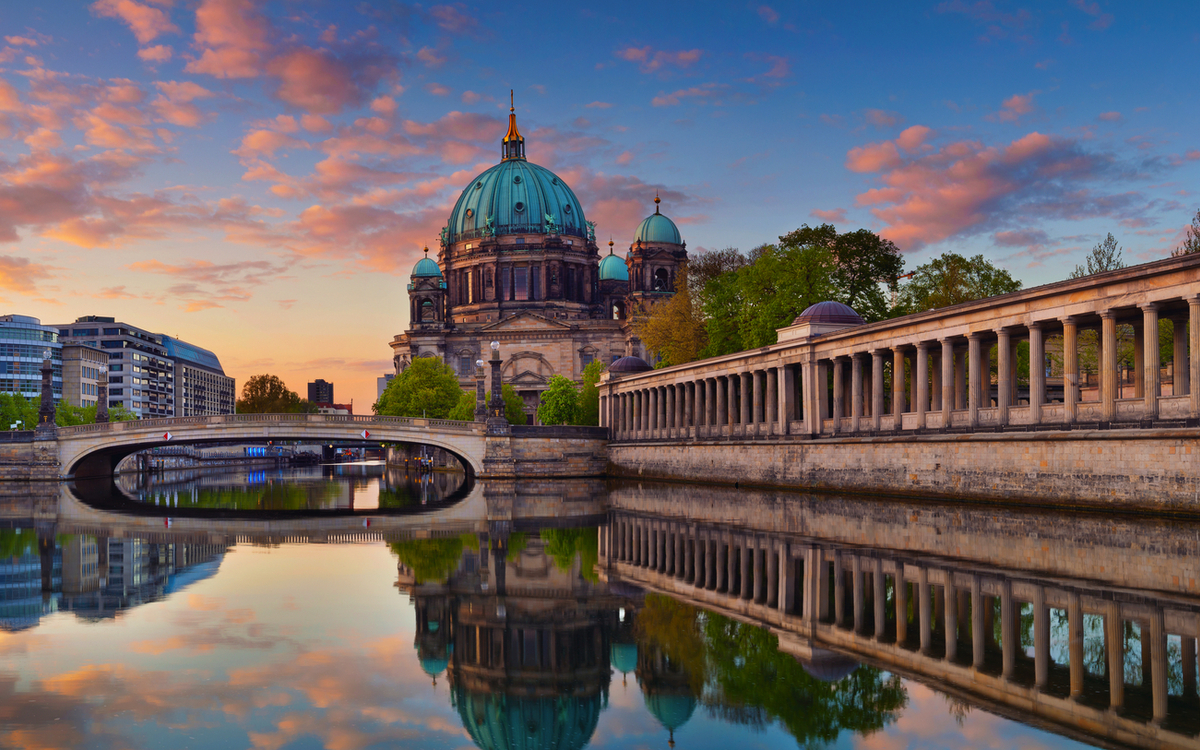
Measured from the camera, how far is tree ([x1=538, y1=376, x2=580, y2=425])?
98250 mm

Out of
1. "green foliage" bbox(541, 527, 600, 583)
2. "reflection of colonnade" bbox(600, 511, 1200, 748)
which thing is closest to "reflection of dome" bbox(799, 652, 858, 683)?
"reflection of colonnade" bbox(600, 511, 1200, 748)

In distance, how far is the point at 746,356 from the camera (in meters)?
59.1

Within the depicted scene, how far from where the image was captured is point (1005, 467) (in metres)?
36.9

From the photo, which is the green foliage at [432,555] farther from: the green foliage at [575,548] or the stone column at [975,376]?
the stone column at [975,376]

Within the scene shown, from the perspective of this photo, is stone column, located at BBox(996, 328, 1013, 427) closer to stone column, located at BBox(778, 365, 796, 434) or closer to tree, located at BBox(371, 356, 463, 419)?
stone column, located at BBox(778, 365, 796, 434)

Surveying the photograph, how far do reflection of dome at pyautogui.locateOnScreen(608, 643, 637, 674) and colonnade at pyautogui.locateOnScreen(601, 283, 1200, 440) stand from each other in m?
23.2

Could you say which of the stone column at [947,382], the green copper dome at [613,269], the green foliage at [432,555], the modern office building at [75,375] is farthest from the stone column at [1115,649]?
the modern office building at [75,375]

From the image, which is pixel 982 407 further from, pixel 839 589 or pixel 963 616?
pixel 963 616

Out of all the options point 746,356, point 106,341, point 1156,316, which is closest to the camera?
point 1156,316

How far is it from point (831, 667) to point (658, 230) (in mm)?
122936

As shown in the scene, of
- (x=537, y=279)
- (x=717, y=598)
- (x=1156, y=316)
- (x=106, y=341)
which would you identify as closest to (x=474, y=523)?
(x=717, y=598)

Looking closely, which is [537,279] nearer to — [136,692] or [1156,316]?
[1156,316]

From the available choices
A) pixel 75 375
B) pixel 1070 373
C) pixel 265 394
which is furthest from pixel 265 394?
pixel 1070 373

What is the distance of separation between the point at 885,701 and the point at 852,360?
39.7m
